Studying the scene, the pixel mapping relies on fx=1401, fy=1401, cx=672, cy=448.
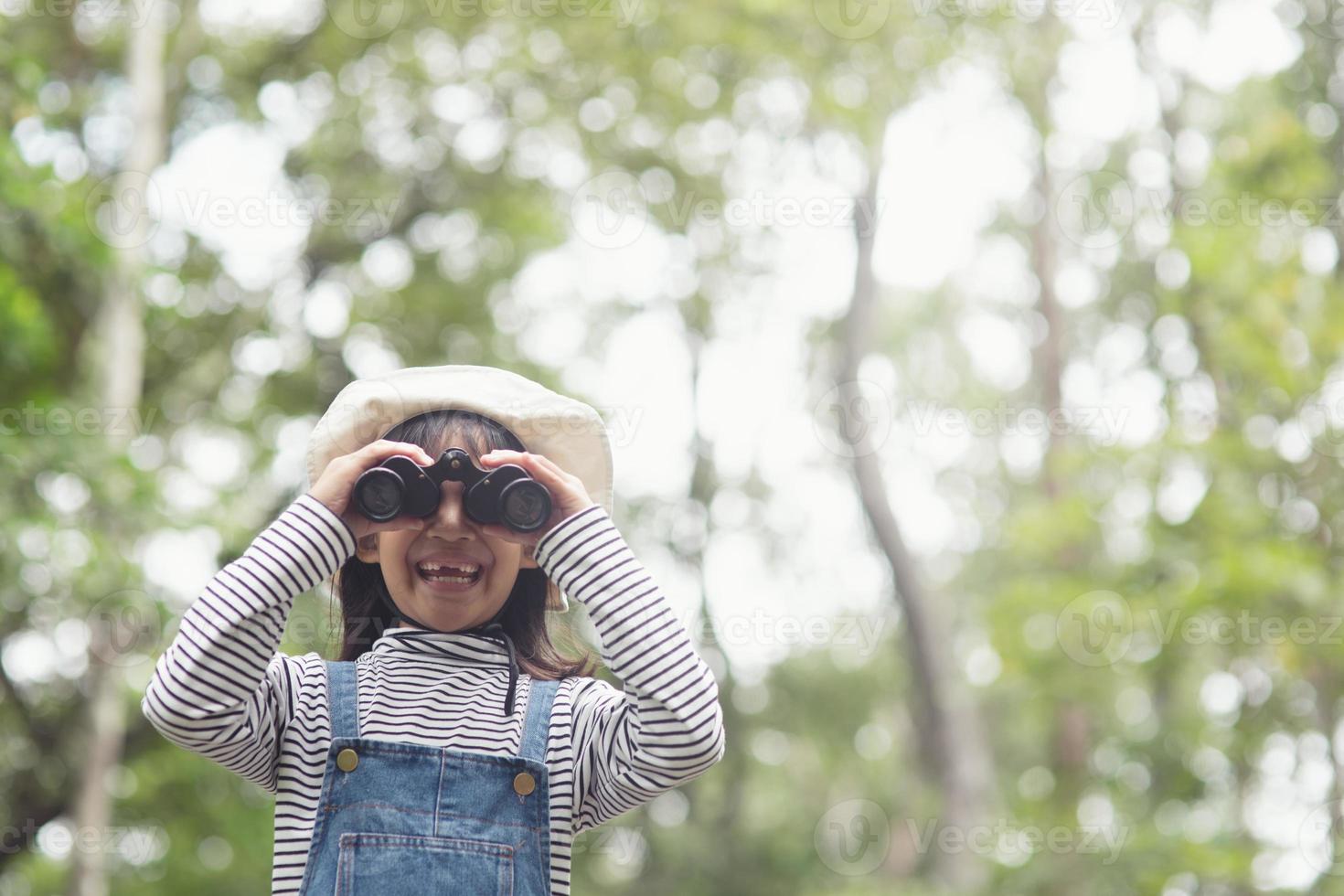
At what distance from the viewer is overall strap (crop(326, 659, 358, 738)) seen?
1.68 m

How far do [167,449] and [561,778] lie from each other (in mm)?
8138

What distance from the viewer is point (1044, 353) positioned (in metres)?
13.0

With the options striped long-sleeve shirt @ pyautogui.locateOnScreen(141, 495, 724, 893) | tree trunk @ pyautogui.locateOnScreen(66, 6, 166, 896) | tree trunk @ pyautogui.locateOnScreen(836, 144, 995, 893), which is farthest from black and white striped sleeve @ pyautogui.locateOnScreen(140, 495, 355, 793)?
tree trunk @ pyautogui.locateOnScreen(836, 144, 995, 893)

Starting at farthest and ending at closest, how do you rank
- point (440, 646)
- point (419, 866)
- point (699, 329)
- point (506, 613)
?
point (699, 329) → point (506, 613) → point (440, 646) → point (419, 866)

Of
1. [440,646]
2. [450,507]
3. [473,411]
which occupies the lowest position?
[440,646]

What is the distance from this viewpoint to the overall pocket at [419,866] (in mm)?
1540

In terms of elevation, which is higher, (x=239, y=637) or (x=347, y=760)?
(x=239, y=637)

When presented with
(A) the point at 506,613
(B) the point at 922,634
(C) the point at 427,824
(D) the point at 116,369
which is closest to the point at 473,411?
(A) the point at 506,613

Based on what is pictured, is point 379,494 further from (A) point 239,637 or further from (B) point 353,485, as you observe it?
(A) point 239,637

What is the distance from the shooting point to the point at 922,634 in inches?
379

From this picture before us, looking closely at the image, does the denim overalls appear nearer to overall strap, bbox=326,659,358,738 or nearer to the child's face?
overall strap, bbox=326,659,358,738

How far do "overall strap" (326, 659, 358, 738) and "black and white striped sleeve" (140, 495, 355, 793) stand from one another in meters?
0.09

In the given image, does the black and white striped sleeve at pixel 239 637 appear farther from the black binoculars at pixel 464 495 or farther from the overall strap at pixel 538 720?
the overall strap at pixel 538 720

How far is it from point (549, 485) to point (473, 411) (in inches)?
7.6
